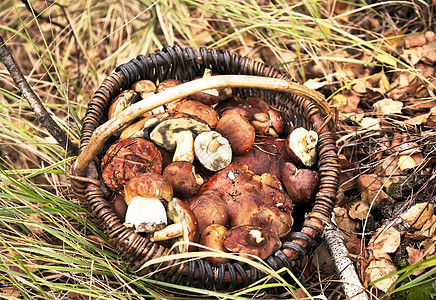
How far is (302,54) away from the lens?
3.40 metres

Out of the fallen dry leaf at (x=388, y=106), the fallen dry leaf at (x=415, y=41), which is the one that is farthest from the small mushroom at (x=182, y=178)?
the fallen dry leaf at (x=415, y=41)

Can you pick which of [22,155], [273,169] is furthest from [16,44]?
[273,169]

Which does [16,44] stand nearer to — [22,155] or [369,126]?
[22,155]

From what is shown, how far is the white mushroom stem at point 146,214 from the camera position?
1925 mm

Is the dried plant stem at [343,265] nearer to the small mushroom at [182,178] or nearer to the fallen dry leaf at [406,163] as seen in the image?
the fallen dry leaf at [406,163]

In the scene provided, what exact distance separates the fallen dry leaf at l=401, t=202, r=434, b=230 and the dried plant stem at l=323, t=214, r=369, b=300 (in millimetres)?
384

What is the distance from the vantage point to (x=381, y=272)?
207 cm

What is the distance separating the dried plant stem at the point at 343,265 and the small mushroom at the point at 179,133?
3.09 ft

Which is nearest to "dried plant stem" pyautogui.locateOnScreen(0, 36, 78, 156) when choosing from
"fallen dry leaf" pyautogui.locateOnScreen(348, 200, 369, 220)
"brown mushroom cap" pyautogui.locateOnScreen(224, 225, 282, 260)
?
"brown mushroom cap" pyautogui.locateOnScreen(224, 225, 282, 260)

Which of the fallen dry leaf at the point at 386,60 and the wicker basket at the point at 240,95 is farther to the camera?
the fallen dry leaf at the point at 386,60

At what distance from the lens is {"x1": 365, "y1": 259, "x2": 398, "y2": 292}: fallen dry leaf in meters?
2.03

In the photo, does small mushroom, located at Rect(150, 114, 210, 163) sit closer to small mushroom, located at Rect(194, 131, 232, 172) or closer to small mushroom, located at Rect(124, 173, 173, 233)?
small mushroom, located at Rect(194, 131, 232, 172)

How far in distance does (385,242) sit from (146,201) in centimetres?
135

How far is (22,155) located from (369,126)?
2666 millimetres
